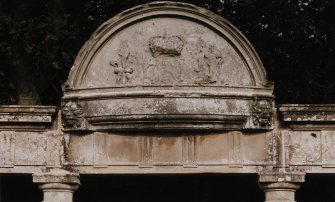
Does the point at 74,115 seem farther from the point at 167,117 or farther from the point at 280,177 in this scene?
the point at 280,177

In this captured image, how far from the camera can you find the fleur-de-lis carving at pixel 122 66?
46.6 ft

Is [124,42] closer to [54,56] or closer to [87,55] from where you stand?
[87,55]

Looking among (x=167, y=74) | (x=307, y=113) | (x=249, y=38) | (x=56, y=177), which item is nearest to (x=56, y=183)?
(x=56, y=177)

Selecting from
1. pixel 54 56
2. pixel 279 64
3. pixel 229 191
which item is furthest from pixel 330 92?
pixel 54 56

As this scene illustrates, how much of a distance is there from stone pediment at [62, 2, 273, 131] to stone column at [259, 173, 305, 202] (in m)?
0.77

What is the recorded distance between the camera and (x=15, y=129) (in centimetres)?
1449

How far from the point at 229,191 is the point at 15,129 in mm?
4676

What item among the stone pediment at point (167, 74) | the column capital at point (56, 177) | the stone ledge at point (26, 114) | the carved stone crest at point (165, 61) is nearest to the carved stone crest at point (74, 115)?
the stone pediment at point (167, 74)

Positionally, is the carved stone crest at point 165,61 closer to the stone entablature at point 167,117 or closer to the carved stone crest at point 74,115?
the stone entablature at point 167,117

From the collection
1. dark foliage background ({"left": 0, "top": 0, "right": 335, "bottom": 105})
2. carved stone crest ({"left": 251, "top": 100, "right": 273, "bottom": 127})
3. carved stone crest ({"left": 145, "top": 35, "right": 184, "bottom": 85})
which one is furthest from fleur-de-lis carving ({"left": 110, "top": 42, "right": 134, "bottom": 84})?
dark foliage background ({"left": 0, "top": 0, "right": 335, "bottom": 105})

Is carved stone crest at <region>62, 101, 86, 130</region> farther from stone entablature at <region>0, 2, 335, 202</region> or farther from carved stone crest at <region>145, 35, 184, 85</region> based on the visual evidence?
carved stone crest at <region>145, 35, 184, 85</region>

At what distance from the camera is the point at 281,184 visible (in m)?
14.3

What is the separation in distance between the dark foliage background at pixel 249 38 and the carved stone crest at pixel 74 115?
510cm

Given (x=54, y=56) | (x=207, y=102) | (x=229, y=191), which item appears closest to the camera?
(x=207, y=102)
